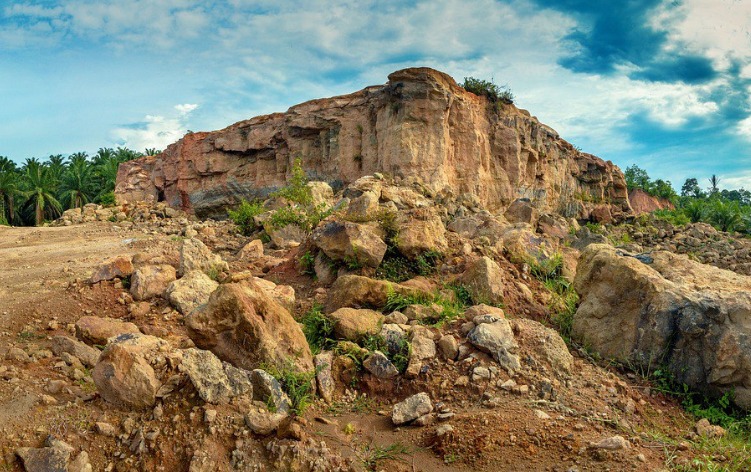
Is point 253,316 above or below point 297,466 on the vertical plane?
above

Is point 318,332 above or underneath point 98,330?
underneath

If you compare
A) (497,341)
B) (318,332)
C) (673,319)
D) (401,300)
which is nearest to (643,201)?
(673,319)

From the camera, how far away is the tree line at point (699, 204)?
30.9m

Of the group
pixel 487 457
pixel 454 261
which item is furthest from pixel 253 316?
pixel 454 261

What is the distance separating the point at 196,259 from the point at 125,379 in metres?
3.37

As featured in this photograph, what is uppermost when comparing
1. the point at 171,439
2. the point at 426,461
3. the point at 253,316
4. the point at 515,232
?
the point at 515,232

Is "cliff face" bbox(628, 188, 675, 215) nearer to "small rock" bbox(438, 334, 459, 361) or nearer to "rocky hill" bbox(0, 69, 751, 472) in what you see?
"rocky hill" bbox(0, 69, 751, 472)

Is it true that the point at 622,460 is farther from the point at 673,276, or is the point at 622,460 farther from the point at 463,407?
the point at 673,276

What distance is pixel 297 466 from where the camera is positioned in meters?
3.54

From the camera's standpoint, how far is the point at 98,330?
17.6ft

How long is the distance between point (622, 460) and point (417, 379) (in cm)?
172

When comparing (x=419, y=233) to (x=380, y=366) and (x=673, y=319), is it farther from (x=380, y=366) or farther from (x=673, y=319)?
(x=673, y=319)

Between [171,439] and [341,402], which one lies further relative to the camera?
[341,402]

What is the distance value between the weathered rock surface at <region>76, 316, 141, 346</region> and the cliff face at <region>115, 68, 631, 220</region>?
1328 cm
